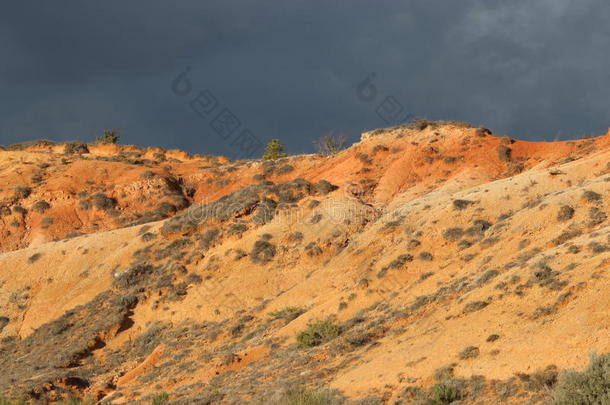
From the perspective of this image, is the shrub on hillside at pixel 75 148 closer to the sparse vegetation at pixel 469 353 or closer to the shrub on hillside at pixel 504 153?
the shrub on hillside at pixel 504 153

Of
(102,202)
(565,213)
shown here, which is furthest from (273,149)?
(565,213)

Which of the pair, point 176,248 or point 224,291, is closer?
point 224,291

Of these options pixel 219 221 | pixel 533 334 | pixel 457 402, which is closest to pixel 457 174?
pixel 219 221

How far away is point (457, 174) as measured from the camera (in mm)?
51312

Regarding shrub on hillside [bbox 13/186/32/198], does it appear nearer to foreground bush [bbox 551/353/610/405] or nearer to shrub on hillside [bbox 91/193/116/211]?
shrub on hillside [bbox 91/193/116/211]

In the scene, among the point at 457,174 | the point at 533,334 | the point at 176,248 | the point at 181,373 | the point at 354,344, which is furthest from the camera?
the point at 457,174

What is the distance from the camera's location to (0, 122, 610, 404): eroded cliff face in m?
19.9

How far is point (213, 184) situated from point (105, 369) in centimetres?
3724

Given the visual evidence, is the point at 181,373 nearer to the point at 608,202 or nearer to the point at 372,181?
the point at 608,202

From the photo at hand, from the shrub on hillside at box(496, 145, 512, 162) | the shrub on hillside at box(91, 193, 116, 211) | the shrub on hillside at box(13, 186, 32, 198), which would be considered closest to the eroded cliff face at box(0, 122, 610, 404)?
the shrub on hillside at box(496, 145, 512, 162)

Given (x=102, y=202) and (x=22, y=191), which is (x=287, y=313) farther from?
(x=22, y=191)

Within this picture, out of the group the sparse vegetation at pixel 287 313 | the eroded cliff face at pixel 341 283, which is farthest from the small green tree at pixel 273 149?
the sparse vegetation at pixel 287 313

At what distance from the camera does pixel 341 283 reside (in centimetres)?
3309

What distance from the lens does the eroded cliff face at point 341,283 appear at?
65.3 ft
